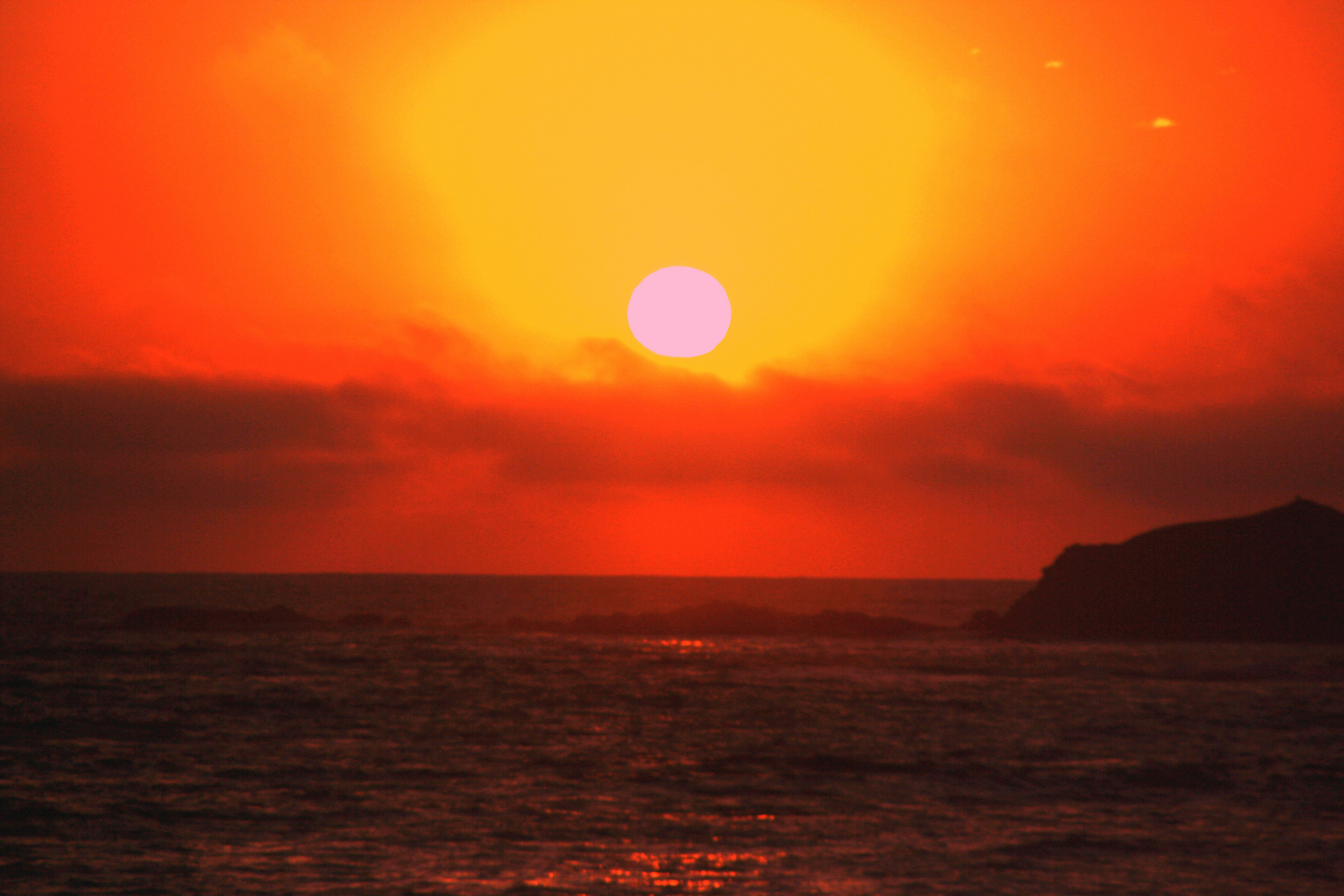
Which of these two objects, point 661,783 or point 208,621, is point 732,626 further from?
point 661,783

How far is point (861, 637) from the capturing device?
9706 centimetres

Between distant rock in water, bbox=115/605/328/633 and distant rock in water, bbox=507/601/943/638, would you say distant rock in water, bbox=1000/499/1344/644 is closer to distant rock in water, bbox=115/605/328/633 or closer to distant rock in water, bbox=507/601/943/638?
distant rock in water, bbox=507/601/943/638

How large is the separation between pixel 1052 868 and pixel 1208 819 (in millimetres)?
6536

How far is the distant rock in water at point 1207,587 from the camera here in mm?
96312

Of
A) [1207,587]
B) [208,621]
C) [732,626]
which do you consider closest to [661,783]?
[208,621]

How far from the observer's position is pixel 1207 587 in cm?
10138

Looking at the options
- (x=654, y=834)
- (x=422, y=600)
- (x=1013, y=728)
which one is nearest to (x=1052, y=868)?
(x=654, y=834)

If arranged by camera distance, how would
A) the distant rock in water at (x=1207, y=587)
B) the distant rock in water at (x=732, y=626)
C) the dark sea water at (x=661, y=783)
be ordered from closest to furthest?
the dark sea water at (x=661, y=783)
the distant rock in water at (x=1207, y=587)
the distant rock in water at (x=732, y=626)

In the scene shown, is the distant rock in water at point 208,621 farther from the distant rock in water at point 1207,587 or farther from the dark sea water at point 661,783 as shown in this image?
the distant rock in water at point 1207,587

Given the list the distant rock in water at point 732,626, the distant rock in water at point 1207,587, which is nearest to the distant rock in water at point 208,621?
the distant rock in water at point 732,626

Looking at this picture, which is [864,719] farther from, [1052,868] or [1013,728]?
[1052,868]

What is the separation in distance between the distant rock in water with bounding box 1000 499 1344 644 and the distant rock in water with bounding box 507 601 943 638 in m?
10.2

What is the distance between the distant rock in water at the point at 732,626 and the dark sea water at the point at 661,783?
4147 centimetres

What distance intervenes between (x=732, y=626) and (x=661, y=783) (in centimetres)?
8043
